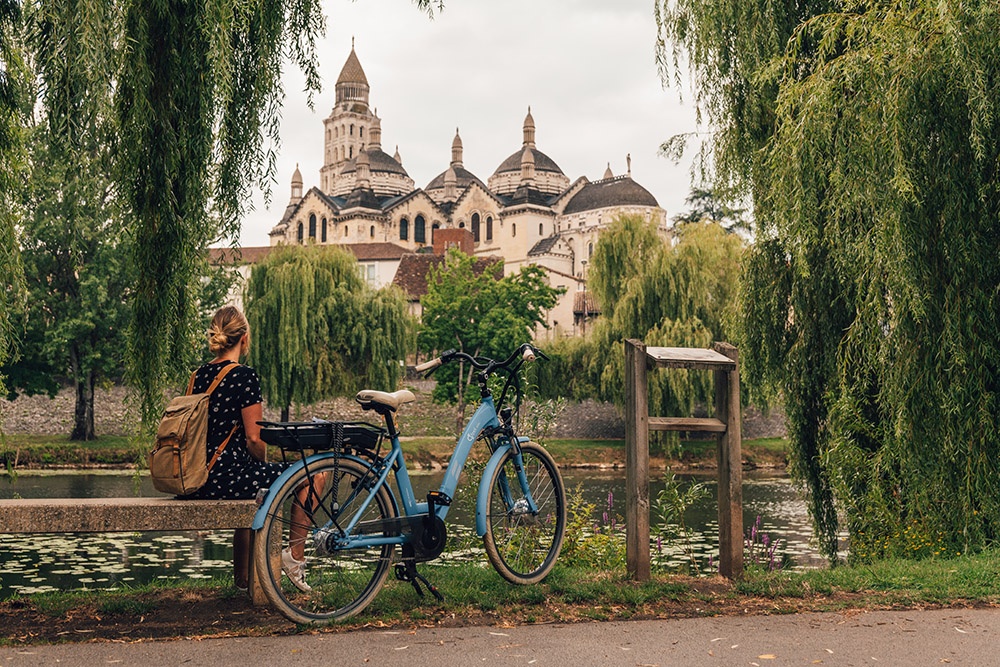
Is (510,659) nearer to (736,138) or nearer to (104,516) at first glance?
(104,516)

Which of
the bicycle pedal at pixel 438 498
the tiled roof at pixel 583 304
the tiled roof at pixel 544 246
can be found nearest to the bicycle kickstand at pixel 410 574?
the bicycle pedal at pixel 438 498

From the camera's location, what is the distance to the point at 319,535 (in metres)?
4.36

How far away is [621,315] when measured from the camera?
107 feet

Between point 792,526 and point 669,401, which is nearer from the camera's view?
point 792,526

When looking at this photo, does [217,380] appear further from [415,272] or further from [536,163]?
[536,163]

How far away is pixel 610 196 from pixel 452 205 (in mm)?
16118

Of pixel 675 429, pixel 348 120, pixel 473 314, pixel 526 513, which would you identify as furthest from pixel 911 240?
pixel 348 120

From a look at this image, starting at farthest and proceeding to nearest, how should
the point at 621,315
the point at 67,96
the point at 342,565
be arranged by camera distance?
1. the point at 621,315
2. the point at 67,96
3. the point at 342,565

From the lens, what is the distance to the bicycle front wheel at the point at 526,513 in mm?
5059

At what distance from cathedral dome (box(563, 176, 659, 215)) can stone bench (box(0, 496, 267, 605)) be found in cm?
8067

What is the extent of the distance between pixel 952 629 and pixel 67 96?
16.0 feet

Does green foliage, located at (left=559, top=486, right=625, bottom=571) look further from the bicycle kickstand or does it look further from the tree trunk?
the tree trunk

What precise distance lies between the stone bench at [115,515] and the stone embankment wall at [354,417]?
30.2 meters

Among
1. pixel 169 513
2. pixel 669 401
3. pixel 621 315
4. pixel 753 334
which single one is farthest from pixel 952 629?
pixel 621 315
